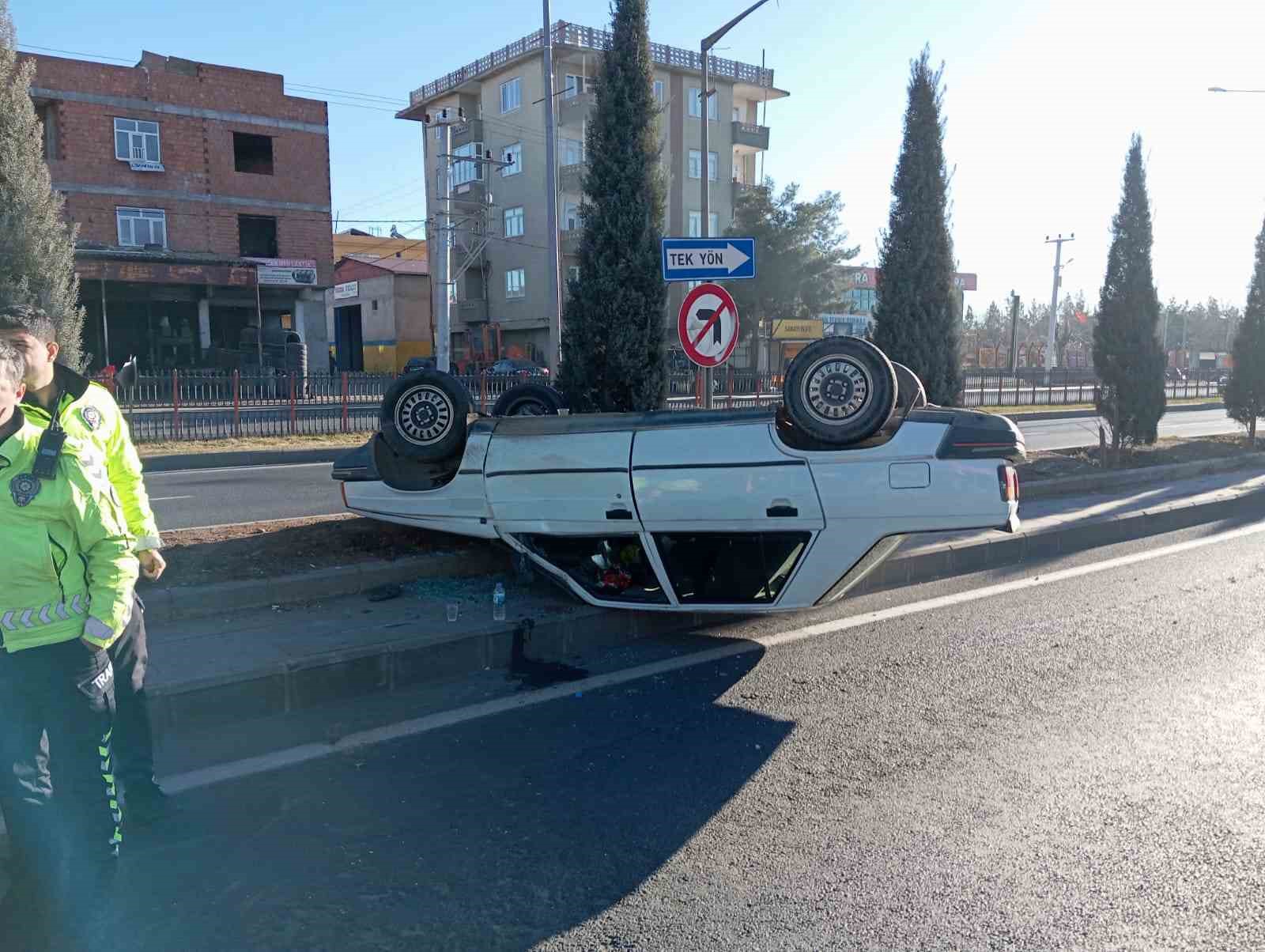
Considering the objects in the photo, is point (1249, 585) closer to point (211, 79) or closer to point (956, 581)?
point (956, 581)

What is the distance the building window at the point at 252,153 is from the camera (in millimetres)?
37688

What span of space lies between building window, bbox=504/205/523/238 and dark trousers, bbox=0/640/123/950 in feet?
161

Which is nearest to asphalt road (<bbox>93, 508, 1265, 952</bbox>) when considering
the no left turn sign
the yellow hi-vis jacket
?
the yellow hi-vis jacket

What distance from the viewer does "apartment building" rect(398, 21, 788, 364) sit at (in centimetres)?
4788

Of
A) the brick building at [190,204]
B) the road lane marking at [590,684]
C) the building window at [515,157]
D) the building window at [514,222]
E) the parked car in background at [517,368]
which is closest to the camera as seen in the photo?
the road lane marking at [590,684]

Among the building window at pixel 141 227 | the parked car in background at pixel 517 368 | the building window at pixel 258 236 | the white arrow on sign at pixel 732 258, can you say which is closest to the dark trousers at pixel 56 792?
the white arrow on sign at pixel 732 258

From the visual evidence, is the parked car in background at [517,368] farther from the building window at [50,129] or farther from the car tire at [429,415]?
the car tire at [429,415]

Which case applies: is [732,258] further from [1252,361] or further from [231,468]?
[1252,361]

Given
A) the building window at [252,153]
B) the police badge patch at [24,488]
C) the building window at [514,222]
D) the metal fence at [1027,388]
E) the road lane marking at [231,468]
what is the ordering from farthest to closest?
the building window at [514,222] → the building window at [252,153] → the metal fence at [1027,388] → the road lane marking at [231,468] → the police badge patch at [24,488]

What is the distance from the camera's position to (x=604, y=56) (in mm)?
9141

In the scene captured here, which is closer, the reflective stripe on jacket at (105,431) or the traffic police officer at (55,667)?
the traffic police officer at (55,667)

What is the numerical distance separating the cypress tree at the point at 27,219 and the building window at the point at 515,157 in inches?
1480

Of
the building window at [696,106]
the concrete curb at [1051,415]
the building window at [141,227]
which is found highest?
the building window at [696,106]

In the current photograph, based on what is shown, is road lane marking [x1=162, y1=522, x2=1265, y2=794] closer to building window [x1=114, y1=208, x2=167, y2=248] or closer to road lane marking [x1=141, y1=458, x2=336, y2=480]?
road lane marking [x1=141, y1=458, x2=336, y2=480]
